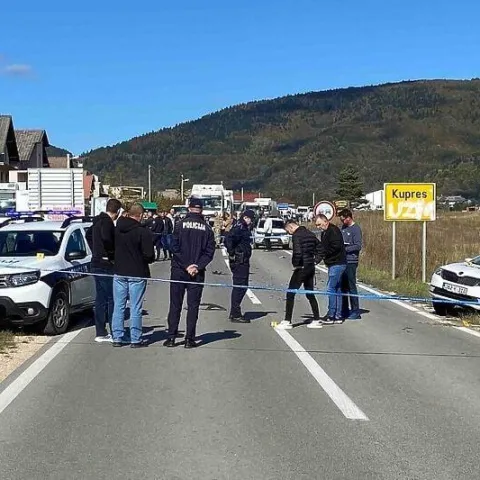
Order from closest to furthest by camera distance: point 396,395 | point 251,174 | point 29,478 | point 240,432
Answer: point 29,478
point 240,432
point 396,395
point 251,174

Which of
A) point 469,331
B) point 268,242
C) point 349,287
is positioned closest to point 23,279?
point 349,287

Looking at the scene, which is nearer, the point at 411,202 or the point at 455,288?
the point at 455,288

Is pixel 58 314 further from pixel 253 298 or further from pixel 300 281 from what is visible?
pixel 253 298

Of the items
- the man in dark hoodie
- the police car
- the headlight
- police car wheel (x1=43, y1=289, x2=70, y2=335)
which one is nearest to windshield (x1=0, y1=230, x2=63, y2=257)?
the police car

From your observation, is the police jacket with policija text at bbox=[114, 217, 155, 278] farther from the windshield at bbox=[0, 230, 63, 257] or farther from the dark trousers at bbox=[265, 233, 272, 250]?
the dark trousers at bbox=[265, 233, 272, 250]

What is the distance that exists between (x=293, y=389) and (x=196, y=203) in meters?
3.35

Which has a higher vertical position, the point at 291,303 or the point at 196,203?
the point at 196,203

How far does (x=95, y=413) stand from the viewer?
6840 millimetres

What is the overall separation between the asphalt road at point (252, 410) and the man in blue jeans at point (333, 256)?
145 centimetres

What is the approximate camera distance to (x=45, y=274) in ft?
36.1

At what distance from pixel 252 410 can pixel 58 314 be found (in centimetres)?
513

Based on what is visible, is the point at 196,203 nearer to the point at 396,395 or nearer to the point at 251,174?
the point at 396,395

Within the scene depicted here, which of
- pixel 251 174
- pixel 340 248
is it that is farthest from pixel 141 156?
pixel 340 248

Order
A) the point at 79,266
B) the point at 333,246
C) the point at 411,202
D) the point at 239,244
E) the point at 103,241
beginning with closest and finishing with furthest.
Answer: the point at 103,241 < the point at 79,266 < the point at 333,246 < the point at 239,244 < the point at 411,202
